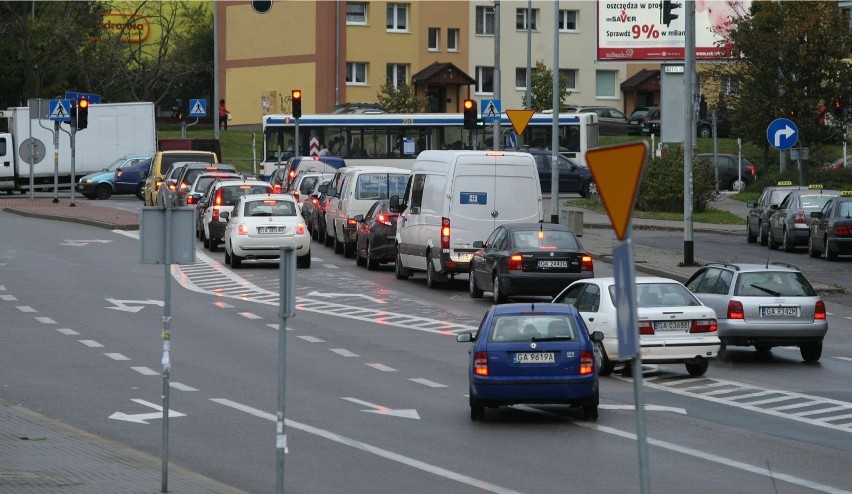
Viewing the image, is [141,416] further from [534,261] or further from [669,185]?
[669,185]

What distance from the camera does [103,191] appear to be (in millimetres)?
62281

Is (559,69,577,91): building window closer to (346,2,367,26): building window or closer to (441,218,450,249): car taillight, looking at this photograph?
(346,2,367,26): building window

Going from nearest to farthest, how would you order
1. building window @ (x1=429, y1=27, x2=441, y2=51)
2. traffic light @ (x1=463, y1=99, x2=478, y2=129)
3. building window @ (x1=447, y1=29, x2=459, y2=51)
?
traffic light @ (x1=463, y1=99, x2=478, y2=129)
building window @ (x1=429, y1=27, x2=441, y2=51)
building window @ (x1=447, y1=29, x2=459, y2=51)

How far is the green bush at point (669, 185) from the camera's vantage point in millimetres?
52312

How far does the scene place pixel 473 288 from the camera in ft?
99.2

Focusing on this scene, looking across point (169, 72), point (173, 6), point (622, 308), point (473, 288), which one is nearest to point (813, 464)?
point (622, 308)

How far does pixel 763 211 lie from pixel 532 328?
91.5 feet

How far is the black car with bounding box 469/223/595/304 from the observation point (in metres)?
27.8

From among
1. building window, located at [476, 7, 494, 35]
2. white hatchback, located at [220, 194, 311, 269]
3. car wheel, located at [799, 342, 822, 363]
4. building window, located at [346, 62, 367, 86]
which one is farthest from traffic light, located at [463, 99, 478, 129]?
building window, located at [476, 7, 494, 35]

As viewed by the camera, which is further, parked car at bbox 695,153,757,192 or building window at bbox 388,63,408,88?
building window at bbox 388,63,408,88

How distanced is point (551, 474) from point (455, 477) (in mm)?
815

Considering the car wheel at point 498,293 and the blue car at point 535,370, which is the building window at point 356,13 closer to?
the car wheel at point 498,293

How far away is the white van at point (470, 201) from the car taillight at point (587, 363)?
1419 centimetres

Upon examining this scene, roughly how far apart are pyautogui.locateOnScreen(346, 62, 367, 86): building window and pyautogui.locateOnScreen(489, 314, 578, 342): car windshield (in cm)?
7346
